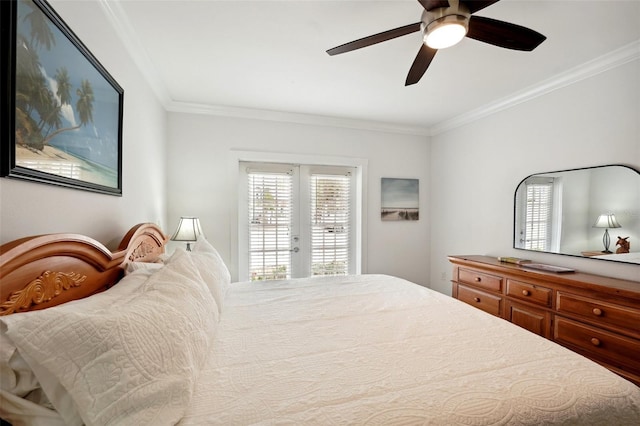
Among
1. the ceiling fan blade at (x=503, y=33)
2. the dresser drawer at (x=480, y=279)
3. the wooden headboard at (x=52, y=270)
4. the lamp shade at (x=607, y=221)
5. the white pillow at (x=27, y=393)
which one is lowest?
the dresser drawer at (x=480, y=279)

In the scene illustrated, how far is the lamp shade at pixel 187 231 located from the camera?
9.03 feet

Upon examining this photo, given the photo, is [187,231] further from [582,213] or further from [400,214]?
[582,213]

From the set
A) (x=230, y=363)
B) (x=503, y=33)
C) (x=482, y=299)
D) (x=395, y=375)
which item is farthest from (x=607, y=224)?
(x=230, y=363)

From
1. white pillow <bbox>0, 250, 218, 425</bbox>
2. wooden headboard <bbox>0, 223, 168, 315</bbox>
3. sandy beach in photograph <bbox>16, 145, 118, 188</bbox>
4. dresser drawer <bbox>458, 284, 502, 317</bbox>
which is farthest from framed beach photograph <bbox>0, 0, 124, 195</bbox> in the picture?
dresser drawer <bbox>458, 284, 502, 317</bbox>

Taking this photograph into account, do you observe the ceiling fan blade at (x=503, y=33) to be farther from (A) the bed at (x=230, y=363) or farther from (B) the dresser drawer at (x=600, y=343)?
(B) the dresser drawer at (x=600, y=343)

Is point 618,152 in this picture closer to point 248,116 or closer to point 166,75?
point 248,116

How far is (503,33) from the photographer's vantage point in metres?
1.56

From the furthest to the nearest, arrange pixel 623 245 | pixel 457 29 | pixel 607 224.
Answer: pixel 607 224 → pixel 623 245 → pixel 457 29

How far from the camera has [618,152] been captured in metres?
2.23

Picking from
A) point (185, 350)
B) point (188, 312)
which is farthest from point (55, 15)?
point (185, 350)

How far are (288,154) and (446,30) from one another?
2380 millimetres

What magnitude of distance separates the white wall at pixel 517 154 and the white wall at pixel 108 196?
11.9 feet

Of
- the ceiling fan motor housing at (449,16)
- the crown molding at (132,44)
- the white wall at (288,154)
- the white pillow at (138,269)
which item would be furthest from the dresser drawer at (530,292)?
Answer: the crown molding at (132,44)

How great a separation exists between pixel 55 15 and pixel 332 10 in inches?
54.7
